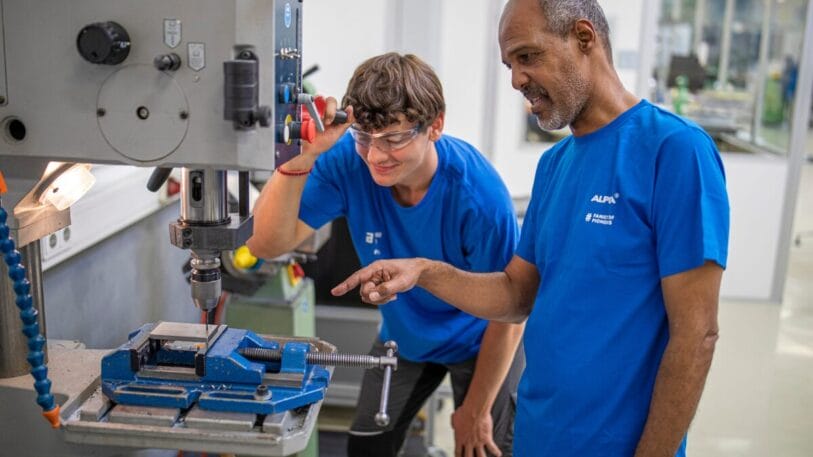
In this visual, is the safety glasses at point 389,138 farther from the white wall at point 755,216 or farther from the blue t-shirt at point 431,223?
the white wall at point 755,216

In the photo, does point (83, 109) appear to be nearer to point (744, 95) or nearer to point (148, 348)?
point (148, 348)

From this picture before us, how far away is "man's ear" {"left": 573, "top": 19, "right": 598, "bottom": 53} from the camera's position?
3.80ft

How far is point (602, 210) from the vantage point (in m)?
1.14

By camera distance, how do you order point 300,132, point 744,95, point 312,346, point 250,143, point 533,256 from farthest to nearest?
point 744,95 < point 533,256 < point 312,346 < point 300,132 < point 250,143

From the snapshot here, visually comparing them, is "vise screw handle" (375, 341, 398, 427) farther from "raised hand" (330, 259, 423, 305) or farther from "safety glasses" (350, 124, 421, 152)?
"safety glasses" (350, 124, 421, 152)

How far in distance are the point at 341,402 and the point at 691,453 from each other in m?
1.24

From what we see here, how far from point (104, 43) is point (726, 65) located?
600cm

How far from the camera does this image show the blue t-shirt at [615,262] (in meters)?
1.06

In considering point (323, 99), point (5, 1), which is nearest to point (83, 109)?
point (5, 1)

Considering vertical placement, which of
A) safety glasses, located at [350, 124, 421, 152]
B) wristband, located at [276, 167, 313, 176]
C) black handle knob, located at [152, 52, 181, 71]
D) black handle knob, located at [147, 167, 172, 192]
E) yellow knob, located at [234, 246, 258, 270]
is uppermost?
→ black handle knob, located at [152, 52, 181, 71]

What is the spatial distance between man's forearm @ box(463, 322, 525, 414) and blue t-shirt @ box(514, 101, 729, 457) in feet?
1.09

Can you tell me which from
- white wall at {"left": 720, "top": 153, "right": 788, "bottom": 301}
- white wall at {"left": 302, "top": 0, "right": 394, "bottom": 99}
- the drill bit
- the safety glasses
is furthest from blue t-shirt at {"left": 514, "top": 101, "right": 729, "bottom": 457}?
white wall at {"left": 720, "top": 153, "right": 788, "bottom": 301}

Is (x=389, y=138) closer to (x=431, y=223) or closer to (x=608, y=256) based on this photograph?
(x=431, y=223)

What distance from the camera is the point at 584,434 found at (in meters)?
1.19
